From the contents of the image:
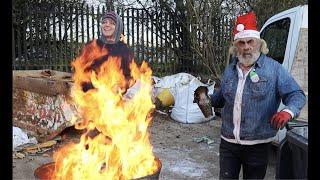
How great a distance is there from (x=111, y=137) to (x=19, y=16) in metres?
8.57

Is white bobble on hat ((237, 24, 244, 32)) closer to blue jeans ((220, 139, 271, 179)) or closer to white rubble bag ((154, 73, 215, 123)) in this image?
blue jeans ((220, 139, 271, 179))

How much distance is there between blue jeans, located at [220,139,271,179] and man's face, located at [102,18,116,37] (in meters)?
1.91

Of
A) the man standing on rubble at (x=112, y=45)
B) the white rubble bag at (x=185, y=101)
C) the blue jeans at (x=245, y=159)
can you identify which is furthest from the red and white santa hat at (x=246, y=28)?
the white rubble bag at (x=185, y=101)

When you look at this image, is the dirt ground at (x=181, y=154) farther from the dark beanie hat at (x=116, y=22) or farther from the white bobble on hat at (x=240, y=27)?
the white bobble on hat at (x=240, y=27)

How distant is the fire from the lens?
130 inches

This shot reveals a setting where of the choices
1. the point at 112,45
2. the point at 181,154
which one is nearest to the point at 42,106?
the point at 181,154

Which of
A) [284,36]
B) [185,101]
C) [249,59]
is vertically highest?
[284,36]

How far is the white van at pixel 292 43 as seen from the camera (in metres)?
4.83

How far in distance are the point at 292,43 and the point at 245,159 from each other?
2.24m

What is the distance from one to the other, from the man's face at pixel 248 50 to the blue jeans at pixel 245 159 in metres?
0.66

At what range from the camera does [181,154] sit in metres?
6.36

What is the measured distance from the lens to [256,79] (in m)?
3.18

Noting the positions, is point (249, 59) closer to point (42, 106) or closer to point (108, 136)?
point (108, 136)
